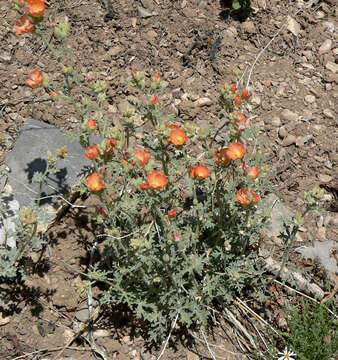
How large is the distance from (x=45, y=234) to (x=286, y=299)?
6.83ft

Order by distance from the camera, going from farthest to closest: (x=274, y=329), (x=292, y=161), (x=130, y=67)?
(x=130, y=67) → (x=292, y=161) → (x=274, y=329)

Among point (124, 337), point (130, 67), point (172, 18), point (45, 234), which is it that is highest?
point (172, 18)

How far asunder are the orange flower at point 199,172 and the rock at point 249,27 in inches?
106

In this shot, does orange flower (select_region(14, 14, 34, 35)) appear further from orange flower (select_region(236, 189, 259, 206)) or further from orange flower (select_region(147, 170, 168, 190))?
orange flower (select_region(236, 189, 259, 206))

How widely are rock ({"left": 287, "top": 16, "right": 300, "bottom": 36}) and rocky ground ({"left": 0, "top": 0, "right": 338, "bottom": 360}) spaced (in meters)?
0.01

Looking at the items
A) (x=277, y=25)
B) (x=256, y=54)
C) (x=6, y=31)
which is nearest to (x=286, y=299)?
(x=256, y=54)

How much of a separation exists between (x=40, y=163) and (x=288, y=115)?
2459mm

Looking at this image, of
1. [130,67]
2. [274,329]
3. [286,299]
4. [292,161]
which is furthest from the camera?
[130,67]

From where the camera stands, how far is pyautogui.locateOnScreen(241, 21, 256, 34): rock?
4566 millimetres

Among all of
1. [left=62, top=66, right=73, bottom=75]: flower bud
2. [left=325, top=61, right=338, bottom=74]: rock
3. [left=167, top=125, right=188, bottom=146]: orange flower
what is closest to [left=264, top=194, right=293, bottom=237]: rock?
[left=167, top=125, right=188, bottom=146]: orange flower

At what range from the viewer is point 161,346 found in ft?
10.4

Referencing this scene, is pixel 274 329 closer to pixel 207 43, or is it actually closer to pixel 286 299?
pixel 286 299

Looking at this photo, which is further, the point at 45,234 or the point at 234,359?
the point at 45,234

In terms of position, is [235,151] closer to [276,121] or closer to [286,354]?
[286,354]
